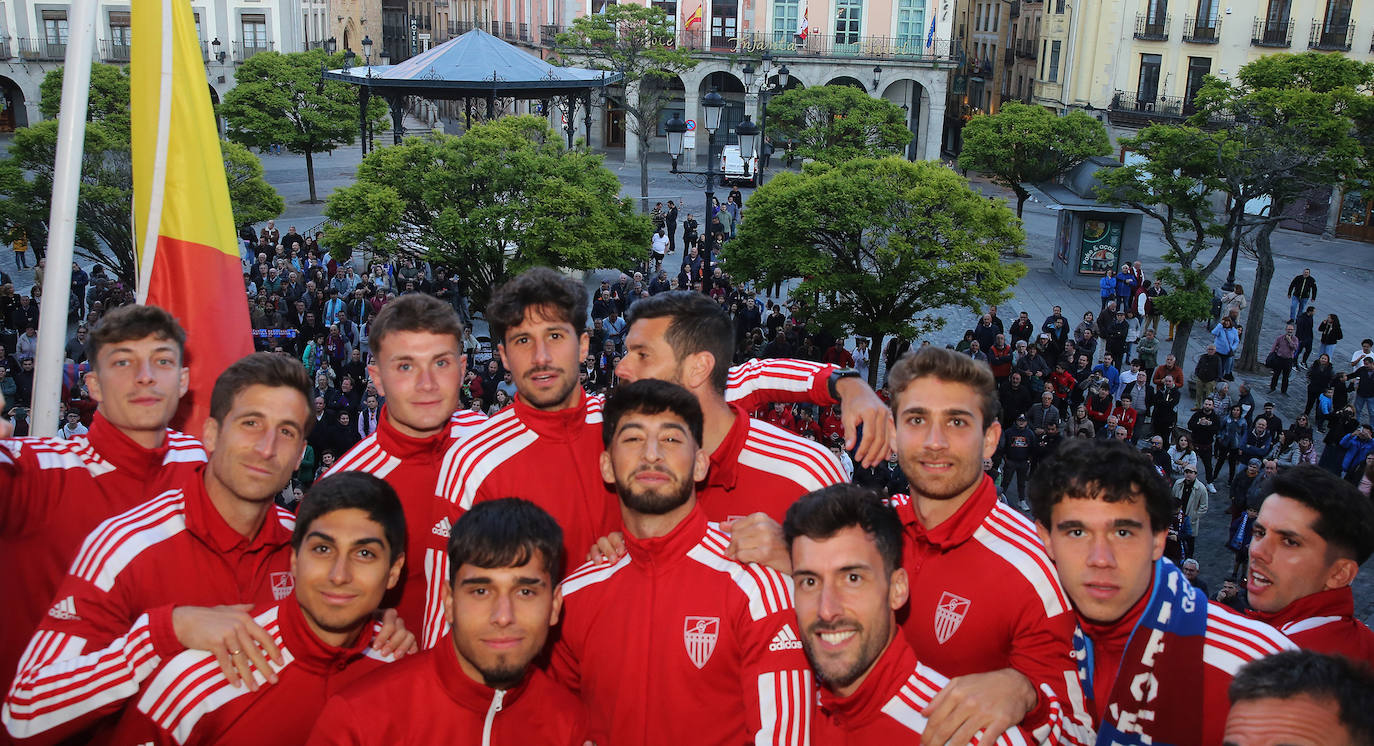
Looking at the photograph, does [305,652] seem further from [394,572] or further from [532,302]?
[532,302]

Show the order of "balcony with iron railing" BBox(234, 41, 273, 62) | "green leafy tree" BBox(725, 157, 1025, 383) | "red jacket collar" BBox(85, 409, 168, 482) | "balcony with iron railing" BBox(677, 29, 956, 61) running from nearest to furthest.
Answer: "red jacket collar" BBox(85, 409, 168, 482) → "green leafy tree" BBox(725, 157, 1025, 383) → "balcony with iron railing" BBox(677, 29, 956, 61) → "balcony with iron railing" BBox(234, 41, 273, 62)

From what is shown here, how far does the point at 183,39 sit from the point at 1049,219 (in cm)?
3674

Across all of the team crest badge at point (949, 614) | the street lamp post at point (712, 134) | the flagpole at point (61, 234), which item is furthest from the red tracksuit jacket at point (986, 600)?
the street lamp post at point (712, 134)

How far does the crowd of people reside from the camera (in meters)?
3.72

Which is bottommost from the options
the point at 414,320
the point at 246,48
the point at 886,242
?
the point at 886,242

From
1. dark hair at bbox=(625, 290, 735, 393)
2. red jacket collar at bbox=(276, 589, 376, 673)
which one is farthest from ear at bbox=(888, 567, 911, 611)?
red jacket collar at bbox=(276, 589, 376, 673)

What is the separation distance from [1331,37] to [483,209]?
96.0 ft

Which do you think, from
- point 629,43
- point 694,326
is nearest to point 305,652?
point 694,326

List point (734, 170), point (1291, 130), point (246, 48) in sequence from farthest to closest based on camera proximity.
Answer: point (246, 48), point (734, 170), point (1291, 130)

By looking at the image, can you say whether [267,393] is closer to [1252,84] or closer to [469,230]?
[469,230]

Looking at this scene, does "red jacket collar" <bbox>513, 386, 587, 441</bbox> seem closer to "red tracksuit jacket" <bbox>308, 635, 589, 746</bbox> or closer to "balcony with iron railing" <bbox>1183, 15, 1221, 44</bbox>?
"red tracksuit jacket" <bbox>308, 635, 589, 746</bbox>

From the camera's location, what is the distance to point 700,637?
4.04 m

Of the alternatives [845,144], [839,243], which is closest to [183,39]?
[839,243]

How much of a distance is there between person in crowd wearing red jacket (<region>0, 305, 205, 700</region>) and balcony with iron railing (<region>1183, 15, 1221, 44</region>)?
39.7m
